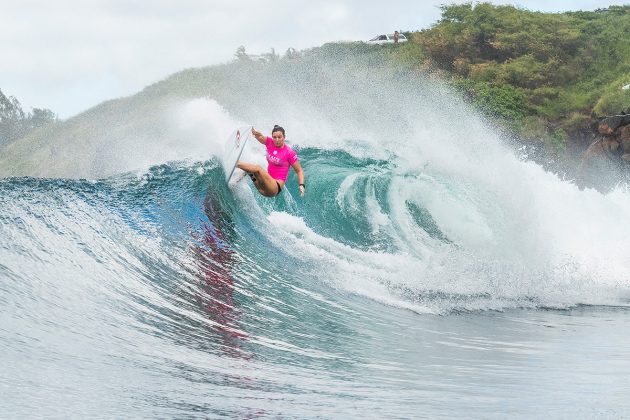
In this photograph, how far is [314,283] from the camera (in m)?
9.74

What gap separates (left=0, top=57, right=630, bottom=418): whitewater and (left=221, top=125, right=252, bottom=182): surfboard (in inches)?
13.4

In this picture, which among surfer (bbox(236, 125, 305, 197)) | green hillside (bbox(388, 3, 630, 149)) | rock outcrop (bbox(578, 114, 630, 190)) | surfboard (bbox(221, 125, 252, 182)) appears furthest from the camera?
green hillside (bbox(388, 3, 630, 149))

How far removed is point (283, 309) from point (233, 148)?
12.6 ft

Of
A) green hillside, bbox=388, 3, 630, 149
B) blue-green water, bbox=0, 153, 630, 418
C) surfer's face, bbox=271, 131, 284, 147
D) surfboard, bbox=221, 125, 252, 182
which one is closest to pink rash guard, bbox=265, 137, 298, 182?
surfer's face, bbox=271, 131, 284, 147

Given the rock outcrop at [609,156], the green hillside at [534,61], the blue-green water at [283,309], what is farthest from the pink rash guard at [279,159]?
the green hillside at [534,61]

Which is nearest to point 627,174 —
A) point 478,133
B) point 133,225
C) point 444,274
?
point 478,133

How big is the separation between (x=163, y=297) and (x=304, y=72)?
31.8 m

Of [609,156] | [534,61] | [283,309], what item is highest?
[534,61]

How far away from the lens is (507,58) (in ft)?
139

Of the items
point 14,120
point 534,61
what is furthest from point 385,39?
point 14,120

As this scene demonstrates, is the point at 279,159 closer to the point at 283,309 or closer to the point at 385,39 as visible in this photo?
the point at 283,309

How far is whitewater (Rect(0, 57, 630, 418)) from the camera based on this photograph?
464cm

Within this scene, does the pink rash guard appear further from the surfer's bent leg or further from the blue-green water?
the blue-green water

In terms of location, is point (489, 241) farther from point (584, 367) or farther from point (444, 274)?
point (584, 367)
